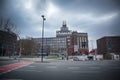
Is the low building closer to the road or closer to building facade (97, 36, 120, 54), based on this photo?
building facade (97, 36, 120, 54)

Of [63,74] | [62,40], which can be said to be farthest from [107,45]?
[63,74]

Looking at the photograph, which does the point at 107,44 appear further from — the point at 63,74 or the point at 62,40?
the point at 63,74

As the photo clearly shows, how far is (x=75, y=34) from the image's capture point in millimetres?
108938

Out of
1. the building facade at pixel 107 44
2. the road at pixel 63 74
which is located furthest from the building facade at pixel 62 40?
the road at pixel 63 74

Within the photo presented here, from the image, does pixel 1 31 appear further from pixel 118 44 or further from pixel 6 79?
pixel 118 44

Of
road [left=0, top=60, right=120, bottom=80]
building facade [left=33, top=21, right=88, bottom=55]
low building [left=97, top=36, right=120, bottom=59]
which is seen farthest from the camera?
building facade [left=33, top=21, right=88, bottom=55]

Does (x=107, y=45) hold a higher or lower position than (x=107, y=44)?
lower

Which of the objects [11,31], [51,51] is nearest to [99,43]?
[51,51]

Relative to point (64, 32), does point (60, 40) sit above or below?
below

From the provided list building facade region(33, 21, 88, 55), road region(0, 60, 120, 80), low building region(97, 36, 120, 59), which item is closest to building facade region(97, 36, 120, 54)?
low building region(97, 36, 120, 59)

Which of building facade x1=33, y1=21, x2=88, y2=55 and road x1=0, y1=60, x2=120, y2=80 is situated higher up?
building facade x1=33, y1=21, x2=88, y2=55

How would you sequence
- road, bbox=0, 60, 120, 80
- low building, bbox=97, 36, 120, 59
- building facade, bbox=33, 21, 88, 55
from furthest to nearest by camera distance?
building facade, bbox=33, 21, 88, 55
low building, bbox=97, 36, 120, 59
road, bbox=0, 60, 120, 80

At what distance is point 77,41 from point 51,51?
943 inches

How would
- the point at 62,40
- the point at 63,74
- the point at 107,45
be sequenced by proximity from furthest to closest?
the point at 62,40 < the point at 107,45 < the point at 63,74
